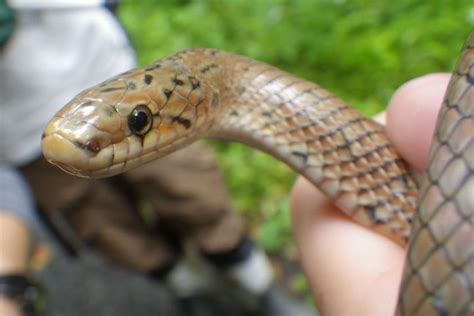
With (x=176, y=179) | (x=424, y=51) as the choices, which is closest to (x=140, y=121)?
(x=176, y=179)

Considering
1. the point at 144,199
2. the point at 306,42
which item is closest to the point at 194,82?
the point at 144,199

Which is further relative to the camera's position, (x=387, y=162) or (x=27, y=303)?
(x=27, y=303)

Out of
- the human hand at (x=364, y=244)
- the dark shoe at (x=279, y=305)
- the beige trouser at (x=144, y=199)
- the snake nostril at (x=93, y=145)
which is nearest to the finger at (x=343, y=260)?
the human hand at (x=364, y=244)

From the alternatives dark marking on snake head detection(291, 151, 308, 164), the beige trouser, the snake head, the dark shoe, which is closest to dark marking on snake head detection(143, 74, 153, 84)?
the snake head

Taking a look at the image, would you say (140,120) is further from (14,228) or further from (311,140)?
(14,228)

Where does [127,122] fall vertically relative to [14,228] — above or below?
above

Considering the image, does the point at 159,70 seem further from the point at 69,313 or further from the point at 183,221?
the point at 69,313
